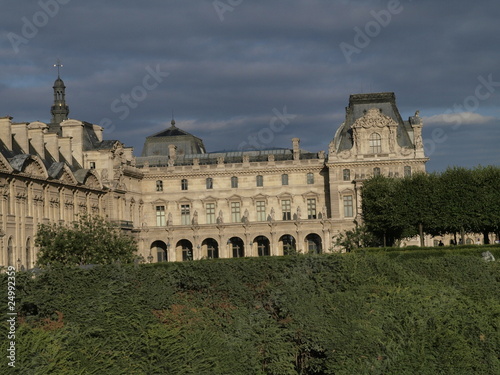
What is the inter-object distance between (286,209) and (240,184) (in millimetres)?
5706

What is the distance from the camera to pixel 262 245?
95688 mm

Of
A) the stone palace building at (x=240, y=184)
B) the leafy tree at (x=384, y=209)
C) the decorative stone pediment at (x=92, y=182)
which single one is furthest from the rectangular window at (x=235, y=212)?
the decorative stone pediment at (x=92, y=182)

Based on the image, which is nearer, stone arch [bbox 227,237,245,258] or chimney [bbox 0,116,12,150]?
chimney [bbox 0,116,12,150]

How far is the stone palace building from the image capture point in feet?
282

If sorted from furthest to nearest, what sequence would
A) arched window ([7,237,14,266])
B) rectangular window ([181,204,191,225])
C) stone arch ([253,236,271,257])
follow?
rectangular window ([181,204,191,225])
stone arch ([253,236,271,257])
arched window ([7,237,14,266])

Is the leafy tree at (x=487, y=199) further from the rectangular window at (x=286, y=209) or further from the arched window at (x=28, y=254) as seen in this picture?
the arched window at (x=28, y=254)

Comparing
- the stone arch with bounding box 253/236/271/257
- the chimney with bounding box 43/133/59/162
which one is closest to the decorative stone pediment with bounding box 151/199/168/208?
the stone arch with bounding box 253/236/271/257

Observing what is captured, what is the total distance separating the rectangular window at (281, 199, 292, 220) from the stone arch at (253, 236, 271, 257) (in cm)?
318

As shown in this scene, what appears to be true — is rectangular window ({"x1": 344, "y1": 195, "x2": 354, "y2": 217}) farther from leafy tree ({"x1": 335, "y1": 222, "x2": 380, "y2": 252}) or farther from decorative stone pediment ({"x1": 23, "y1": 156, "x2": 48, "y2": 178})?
decorative stone pediment ({"x1": 23, "y1": 156, "x2": 48, "y2": 178})

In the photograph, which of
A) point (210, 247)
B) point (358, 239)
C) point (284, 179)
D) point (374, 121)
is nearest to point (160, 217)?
point (210, 247)

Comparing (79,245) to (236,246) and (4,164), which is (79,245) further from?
(236,246)

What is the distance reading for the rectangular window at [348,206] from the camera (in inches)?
3568

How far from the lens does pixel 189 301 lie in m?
30.8

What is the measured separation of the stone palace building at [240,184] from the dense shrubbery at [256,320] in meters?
A: 48.1
